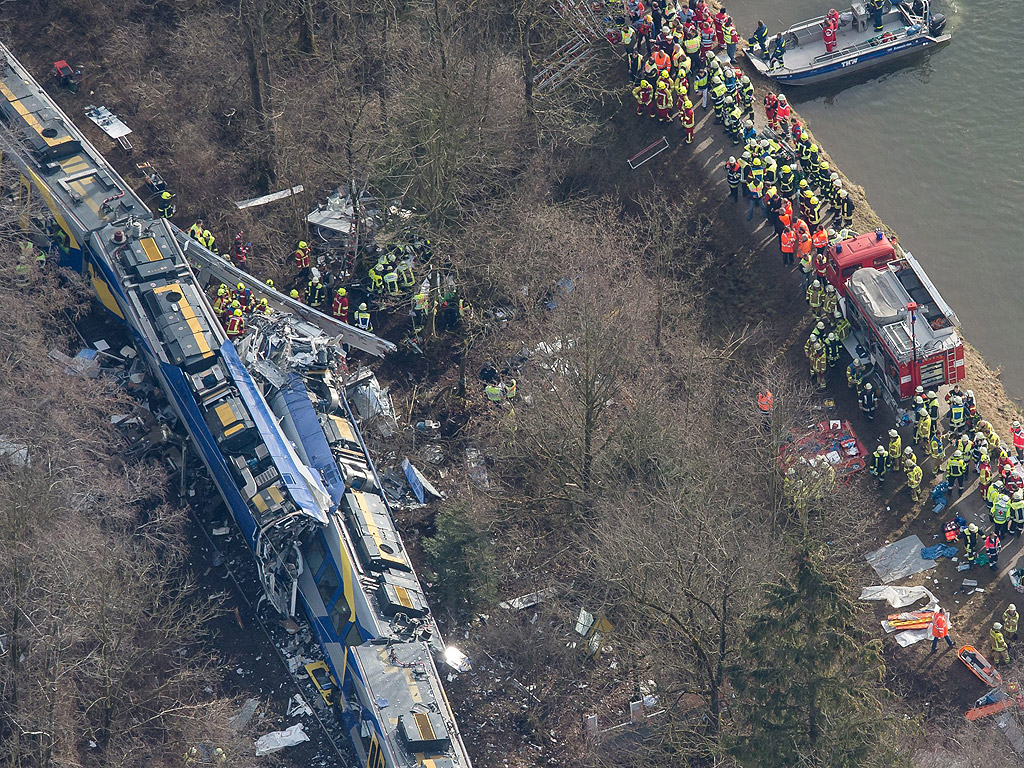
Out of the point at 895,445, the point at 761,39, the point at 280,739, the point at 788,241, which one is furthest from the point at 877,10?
the point at 280,739

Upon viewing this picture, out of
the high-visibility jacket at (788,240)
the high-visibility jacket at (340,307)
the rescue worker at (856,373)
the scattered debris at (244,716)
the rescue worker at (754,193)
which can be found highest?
the high-visibility jacket at (340,307)

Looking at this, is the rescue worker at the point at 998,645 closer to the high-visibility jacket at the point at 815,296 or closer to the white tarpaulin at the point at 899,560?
the white tarpaulin at the point at 899,560

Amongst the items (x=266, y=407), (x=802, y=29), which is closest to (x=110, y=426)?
(x=266, y=407)

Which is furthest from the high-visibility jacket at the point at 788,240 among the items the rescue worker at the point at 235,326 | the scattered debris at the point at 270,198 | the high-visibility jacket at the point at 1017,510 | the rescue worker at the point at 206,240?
the rescue worker at the point at 206,240

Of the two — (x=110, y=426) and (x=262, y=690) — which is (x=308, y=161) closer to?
(x=110, y=426)

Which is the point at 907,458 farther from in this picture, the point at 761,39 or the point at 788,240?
the point at 761,39

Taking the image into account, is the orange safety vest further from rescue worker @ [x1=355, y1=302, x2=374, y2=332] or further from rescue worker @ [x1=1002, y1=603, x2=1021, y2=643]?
rescue worker @ [x1=1002, y1=603, x2=1021, y2=643]
